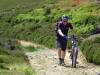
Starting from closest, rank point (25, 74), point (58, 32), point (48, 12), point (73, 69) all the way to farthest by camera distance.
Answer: point (25, 74) → point (73, 69) → point (58, 32) → point (48, 12)

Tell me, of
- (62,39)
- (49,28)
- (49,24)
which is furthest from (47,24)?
(62,39)

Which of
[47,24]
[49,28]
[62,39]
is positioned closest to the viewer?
[62,39]

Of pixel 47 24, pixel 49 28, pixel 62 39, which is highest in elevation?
pixel 62 39

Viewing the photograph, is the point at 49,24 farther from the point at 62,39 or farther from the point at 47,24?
the point at 62,39

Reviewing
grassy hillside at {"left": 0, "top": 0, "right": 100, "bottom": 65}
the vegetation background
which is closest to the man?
the vegetation background

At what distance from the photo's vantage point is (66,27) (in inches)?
421

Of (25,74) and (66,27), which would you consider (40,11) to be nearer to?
(66,27)

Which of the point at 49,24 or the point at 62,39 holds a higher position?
the point at 62,39

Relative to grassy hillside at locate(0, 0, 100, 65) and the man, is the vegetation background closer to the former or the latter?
grassy hillside at locate(0, 0, 100, 65)

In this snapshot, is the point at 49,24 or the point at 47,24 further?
the point at 47,24

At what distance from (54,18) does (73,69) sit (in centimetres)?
1895

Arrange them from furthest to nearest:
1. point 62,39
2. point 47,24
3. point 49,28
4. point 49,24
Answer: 1. point 47,24
2. point 49,24
3. point 49,28
4. point 62,39

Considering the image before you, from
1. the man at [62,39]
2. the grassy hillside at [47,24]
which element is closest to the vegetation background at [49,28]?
the grassy hillside at [47,24]

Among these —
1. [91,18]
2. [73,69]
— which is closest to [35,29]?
[91,18]
